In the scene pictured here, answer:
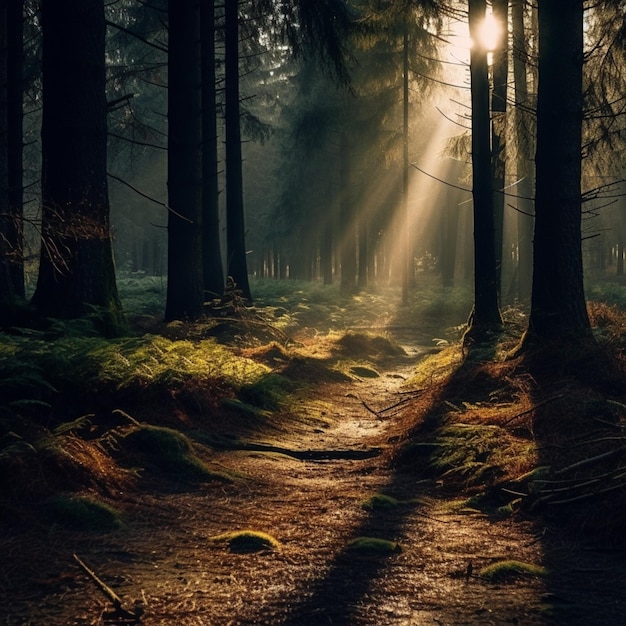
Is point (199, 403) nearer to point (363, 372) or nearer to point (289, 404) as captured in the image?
point (289, 404)

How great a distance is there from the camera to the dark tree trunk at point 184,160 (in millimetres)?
14602

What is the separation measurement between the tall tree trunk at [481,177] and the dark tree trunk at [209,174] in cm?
612

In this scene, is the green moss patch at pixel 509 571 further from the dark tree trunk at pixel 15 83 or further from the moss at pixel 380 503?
the dark tree trunk at pixel 15 83

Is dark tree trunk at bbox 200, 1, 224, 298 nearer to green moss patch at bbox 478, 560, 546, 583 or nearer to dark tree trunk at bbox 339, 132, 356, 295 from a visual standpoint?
green moss patch at bbox 478, 560, 546, 583

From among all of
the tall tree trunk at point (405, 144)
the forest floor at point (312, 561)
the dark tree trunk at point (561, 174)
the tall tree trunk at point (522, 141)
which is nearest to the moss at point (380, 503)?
the forest floor at point (312, 561)

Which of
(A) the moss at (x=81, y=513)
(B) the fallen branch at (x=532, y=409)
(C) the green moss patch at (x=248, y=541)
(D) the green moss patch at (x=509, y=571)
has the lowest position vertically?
(D) the green moss patch at (x=509, y=571)

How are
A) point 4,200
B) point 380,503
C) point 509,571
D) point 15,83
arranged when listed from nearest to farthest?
point 509,571 < point 380,503 < point 4,200 < point 15,83

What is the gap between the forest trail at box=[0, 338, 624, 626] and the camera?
13.0ft

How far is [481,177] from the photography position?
14383mm

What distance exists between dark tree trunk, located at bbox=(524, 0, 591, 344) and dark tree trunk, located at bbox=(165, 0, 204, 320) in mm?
6711

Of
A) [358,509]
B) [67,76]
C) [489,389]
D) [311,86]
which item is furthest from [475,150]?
[311,86]

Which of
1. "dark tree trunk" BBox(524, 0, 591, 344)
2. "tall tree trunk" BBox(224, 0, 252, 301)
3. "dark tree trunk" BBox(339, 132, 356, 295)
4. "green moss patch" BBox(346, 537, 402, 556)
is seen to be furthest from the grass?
"dark tree trunk" BBox(339, 132, 356, 295)

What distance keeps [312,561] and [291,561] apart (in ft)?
0.41

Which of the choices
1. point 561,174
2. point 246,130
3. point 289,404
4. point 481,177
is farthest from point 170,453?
point 246,130
